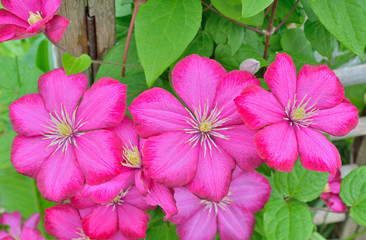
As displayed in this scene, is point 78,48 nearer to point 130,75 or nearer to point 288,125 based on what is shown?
point 130,75

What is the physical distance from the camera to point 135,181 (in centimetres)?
54

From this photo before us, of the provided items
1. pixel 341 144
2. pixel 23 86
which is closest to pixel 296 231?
pixel 23 86

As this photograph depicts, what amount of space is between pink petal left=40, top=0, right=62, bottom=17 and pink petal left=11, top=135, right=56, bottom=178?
0.21 meters

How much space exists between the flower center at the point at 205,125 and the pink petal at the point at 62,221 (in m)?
0.31

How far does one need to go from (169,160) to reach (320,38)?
0.54 metres

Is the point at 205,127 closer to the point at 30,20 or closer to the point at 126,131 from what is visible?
the point at 126,131

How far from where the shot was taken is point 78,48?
2.43ft

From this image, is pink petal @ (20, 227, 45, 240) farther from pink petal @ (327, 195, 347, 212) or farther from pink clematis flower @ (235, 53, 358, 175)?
pink petal @ (327, 195, 347, 212)

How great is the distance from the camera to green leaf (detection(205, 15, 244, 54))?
0.76m

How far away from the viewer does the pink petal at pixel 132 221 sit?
0.63 m

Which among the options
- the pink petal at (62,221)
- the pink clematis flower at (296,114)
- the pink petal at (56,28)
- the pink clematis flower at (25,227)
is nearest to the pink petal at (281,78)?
the pink clematis flower at (296,114)

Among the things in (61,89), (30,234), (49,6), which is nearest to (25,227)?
(30,234)

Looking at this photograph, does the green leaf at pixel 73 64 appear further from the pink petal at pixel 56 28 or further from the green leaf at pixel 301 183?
the green leaf at pixel 301 183

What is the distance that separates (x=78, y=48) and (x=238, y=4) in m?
0.33
